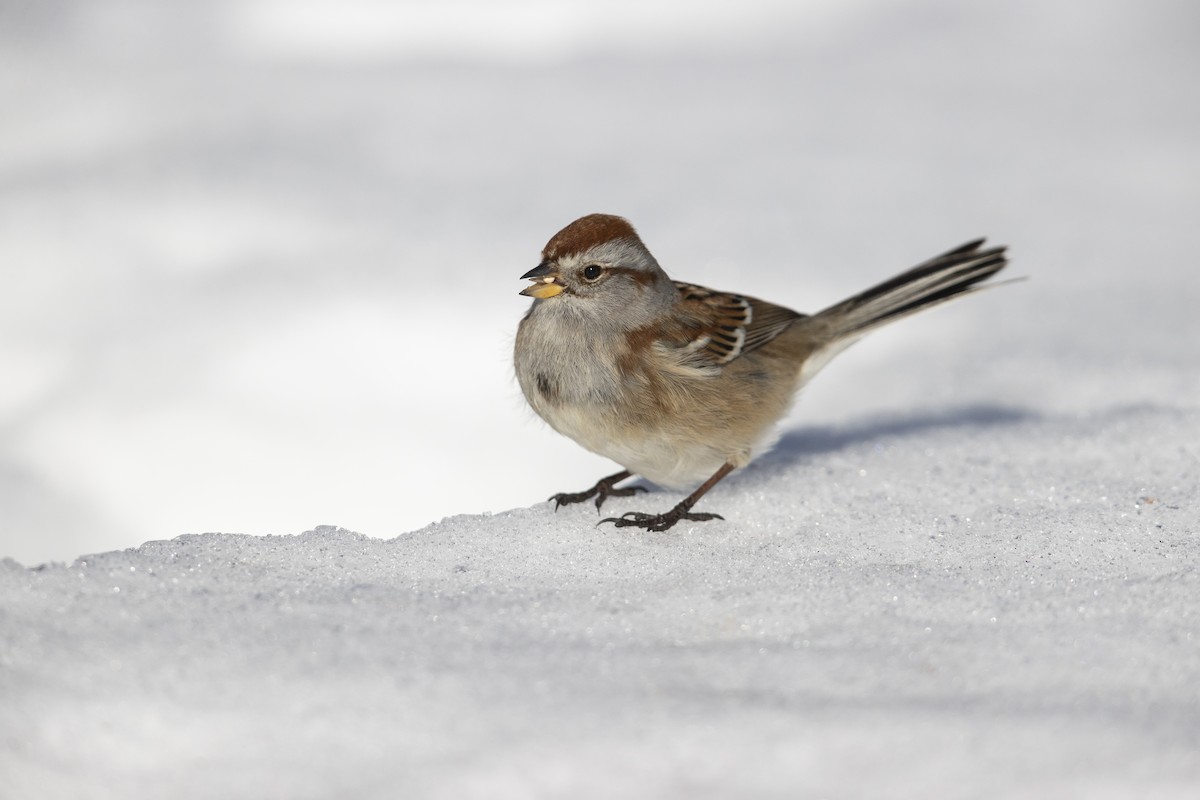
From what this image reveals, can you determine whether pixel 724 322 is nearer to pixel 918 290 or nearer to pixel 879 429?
pixel 918 290

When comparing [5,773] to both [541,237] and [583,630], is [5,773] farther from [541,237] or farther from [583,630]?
[541,237]

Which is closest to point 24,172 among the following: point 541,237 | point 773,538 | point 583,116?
point 541,237

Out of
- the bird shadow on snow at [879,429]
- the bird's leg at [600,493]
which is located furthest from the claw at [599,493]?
the bird shadow on snow at [879,429]

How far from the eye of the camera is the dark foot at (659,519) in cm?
445

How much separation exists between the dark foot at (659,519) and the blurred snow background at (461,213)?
73 cm

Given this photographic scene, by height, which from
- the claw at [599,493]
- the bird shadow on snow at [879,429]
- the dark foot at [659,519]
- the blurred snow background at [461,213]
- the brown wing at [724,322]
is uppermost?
the blurred snow background at [461,213]

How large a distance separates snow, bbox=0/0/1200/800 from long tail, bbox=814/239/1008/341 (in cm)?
56

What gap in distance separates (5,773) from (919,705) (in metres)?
2.12

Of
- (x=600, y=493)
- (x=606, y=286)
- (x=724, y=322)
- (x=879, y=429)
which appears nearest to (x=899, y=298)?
(x=879, y=429)

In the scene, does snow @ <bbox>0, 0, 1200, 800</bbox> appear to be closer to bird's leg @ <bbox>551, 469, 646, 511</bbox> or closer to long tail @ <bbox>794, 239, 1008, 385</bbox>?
bird's leg @ <bbox>551, 469, 646, 511</bbox>

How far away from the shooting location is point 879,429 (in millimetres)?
5711

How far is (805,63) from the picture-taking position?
33.6ft

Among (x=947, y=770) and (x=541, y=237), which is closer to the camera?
(x=947, y=770)

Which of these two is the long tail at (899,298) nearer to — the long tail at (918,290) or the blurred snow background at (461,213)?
the long tail at (918,290)
